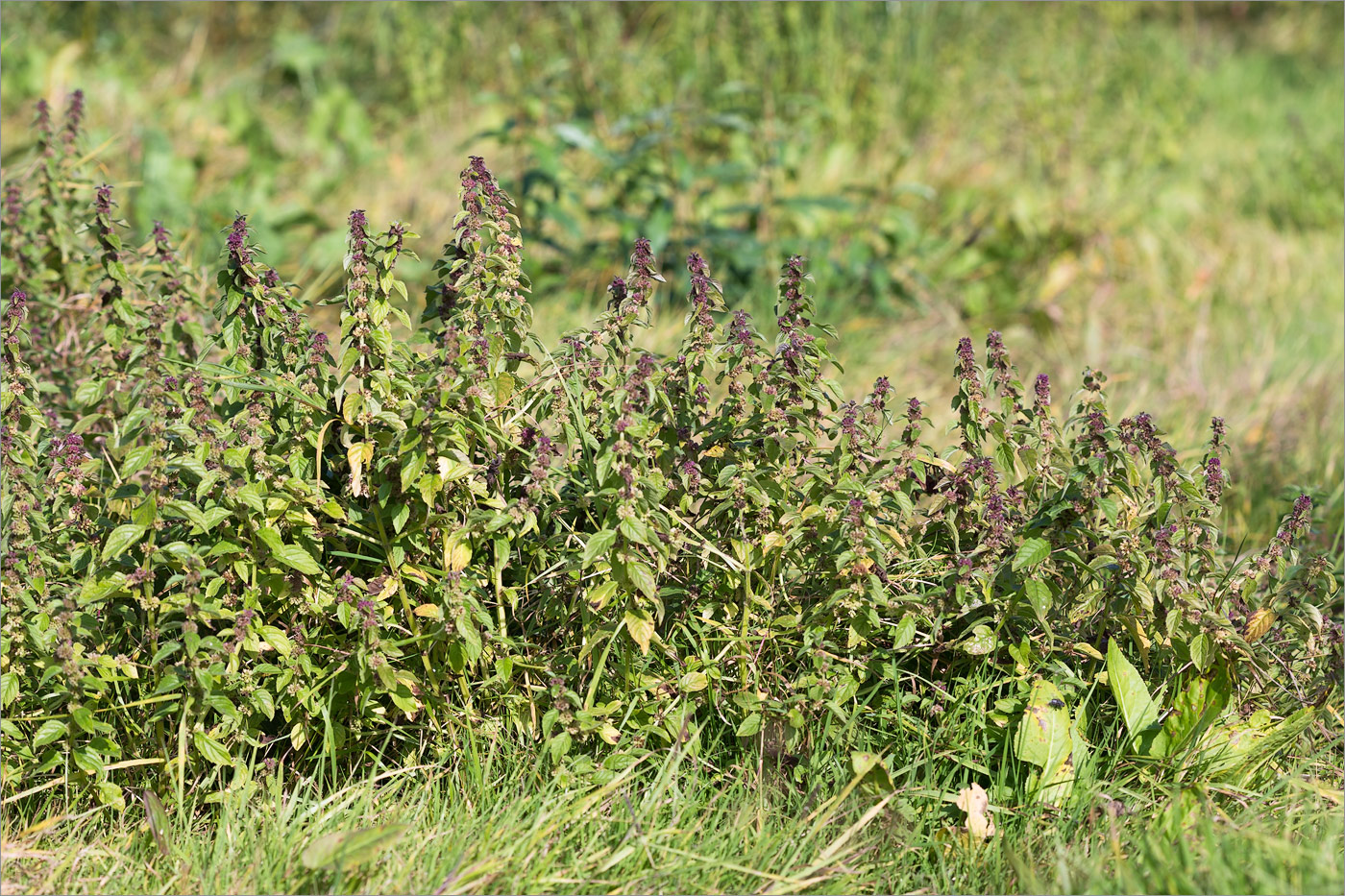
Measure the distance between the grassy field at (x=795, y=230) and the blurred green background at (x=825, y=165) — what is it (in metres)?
0.02

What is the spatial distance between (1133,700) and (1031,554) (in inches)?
14.2

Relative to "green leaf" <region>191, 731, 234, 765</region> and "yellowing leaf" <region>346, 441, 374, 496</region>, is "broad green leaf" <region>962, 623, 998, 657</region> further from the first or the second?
"green leaf" <region>191, 731, 234, 765</region>

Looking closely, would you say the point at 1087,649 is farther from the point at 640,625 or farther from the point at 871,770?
the point at 640,625

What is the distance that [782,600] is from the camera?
2.46 meters

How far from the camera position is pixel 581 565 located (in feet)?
7.41

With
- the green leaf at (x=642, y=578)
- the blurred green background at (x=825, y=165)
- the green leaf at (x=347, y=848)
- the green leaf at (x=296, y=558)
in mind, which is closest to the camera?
the green leaf at (x=347, y=848)

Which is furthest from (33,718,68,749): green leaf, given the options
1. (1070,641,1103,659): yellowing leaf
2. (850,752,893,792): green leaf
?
(1070,641,1103,659): yellowing leaf

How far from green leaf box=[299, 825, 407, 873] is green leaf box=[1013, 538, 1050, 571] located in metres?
1.18

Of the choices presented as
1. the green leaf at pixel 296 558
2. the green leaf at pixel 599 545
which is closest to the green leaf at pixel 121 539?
the green leaf at pixel 296 558

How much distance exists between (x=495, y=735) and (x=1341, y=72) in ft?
27.8

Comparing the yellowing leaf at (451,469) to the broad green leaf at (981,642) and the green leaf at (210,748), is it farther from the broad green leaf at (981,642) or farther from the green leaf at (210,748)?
the broad green leaf at (981,642)

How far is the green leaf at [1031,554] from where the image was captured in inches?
89.4

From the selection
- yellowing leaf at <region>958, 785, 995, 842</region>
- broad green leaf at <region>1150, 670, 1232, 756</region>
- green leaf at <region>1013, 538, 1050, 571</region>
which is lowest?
yellowing leaf at <region>958, 785, 995, 842</region>

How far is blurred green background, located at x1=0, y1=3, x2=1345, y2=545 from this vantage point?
4574mm
